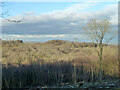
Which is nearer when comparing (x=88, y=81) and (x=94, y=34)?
(x=94, y=34)

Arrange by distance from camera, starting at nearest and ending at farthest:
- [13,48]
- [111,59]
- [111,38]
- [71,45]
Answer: [111,38]
[111,59]
[13,48]
[71,45]

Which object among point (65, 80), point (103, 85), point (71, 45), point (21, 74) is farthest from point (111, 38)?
point (71, 45)

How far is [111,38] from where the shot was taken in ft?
33.1

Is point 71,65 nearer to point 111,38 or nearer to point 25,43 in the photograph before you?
point 111,38

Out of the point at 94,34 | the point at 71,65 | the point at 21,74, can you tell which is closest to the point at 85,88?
the point at 71,65

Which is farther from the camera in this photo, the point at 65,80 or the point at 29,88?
the point at 65,80

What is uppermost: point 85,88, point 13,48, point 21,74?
point 13,48

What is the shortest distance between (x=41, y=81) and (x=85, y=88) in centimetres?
277

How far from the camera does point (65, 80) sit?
11.6 m

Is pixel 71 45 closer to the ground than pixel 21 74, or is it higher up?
higher up

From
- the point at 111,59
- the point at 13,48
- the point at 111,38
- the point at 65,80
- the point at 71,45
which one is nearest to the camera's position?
the point at 111,38

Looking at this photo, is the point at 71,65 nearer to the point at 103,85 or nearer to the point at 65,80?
the point at 65,80

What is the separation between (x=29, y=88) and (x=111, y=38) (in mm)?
5648

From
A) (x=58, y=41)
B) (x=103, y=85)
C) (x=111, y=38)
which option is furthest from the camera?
(x=58, y=41)
